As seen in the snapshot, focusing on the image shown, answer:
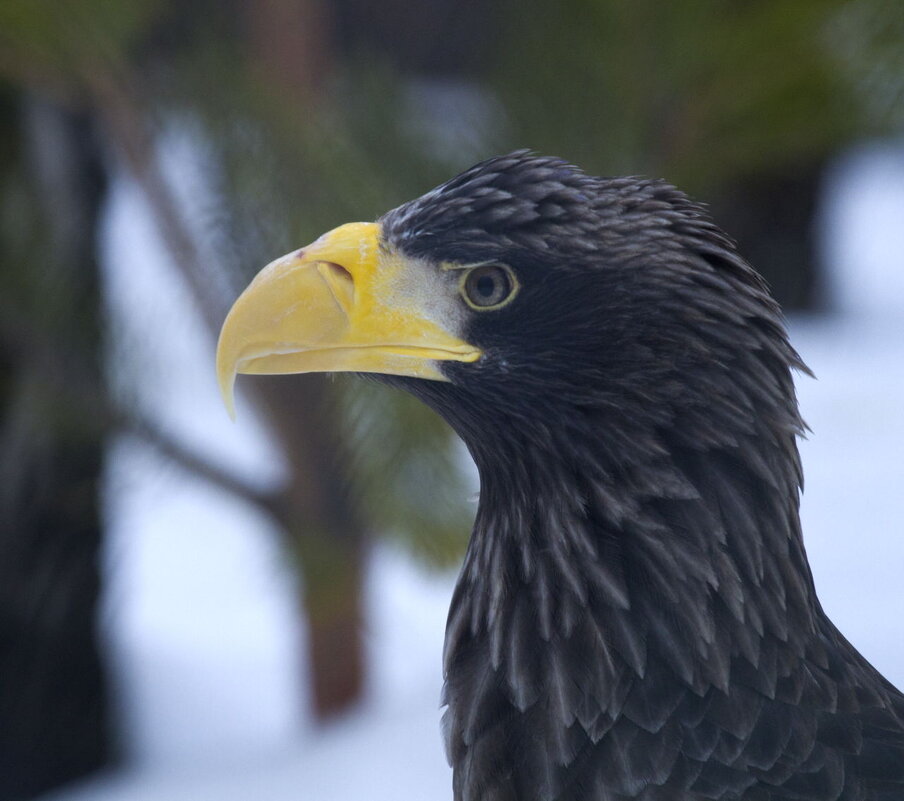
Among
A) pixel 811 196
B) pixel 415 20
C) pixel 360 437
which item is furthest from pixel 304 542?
pixel 811 196

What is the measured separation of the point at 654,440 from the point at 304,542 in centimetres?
174

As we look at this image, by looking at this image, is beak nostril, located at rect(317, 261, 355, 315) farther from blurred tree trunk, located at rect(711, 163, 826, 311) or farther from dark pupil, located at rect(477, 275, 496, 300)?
blurred tree trunk, located at rect(711, 163, 826, 311)

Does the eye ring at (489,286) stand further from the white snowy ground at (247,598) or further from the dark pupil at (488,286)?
the white snowy ground at (247,598)

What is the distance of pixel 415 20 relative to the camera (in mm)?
3885

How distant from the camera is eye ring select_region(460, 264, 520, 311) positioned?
4.40 ft

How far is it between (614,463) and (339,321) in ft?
1.19

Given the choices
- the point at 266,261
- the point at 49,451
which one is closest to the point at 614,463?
the point at 266,261

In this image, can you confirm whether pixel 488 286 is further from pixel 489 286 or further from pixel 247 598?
pixel 247 598

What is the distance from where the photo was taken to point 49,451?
3178mm

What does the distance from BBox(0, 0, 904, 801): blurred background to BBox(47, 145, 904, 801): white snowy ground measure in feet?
0.05

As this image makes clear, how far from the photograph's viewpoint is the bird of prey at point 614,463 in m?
1.27

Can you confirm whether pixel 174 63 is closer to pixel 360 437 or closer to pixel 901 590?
pixel 360 437

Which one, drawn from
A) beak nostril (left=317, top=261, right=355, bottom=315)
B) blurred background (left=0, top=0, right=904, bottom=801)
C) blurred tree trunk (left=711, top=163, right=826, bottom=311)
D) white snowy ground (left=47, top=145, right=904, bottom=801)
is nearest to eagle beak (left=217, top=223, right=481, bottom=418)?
beak nostril (left=317, top=261, right=355, bottom=315)

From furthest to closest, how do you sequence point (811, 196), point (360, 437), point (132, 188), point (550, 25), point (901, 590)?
point (811, 196), point (901, 590), point (132, 188), point (550, 25), point (360, 437)
